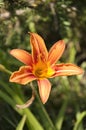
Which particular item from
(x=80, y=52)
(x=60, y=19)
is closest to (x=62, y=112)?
(x=60, y=19)

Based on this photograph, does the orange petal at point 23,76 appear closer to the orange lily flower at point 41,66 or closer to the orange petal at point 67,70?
the orange lily flower at point 41,66

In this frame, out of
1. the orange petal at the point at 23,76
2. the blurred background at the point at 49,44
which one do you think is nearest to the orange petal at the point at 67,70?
the orange petal at the point at 23,76

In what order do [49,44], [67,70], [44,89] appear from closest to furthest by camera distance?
[44,89] < [67,70] < [49,44]

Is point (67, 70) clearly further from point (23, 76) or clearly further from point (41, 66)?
point (23, 76)

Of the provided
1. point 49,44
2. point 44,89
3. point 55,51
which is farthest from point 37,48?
point 49,44

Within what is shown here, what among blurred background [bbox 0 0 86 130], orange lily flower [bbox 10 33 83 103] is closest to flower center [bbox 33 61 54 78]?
orange lily flower [bbox 10 33 83 103]

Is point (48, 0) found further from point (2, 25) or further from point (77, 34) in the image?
point (77, 34)

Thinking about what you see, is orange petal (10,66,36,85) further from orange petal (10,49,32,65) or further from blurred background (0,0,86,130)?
blurred background (0,0,86,130)
